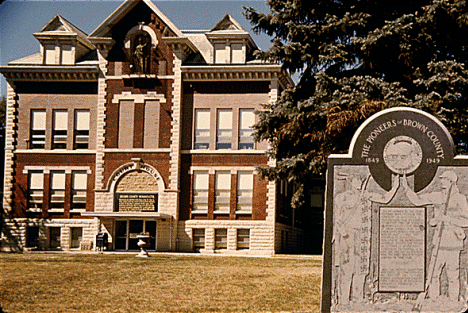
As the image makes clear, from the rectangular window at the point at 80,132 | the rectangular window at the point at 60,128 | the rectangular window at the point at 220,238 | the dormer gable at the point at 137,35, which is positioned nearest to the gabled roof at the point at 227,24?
the dormer gable at the point at 137,35

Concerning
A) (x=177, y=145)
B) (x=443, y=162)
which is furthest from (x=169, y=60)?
(x=443, y=162)

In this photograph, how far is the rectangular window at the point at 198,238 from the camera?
135 feet

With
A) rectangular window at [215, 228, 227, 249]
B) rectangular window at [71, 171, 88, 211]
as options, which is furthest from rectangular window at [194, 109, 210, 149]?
rectangular window at [71, 171, 88, 211]

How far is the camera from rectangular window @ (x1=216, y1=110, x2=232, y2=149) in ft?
136

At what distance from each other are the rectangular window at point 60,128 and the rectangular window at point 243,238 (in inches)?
531

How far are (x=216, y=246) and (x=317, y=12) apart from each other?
19907 millimetres

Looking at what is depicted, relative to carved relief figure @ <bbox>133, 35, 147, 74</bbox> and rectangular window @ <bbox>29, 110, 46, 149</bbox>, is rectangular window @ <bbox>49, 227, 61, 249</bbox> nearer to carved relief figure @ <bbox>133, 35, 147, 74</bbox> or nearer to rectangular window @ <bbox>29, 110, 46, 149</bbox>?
rectangular window @ <bbox>29, 110, 46, 149</bbox>

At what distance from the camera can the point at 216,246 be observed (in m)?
41.2

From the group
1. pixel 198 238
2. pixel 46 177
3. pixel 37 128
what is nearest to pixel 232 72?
pixel 198 238

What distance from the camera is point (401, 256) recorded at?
1169 centimetres

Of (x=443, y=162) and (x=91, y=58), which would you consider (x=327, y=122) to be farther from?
(x=91, y=58)

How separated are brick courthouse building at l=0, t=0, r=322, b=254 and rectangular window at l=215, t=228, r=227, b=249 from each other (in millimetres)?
67

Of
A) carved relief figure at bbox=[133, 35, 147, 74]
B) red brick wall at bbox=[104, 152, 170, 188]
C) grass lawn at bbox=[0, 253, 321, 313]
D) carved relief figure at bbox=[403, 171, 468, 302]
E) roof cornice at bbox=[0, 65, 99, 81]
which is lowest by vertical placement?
grass lawn at bbox=[0, 253, 321, 313]

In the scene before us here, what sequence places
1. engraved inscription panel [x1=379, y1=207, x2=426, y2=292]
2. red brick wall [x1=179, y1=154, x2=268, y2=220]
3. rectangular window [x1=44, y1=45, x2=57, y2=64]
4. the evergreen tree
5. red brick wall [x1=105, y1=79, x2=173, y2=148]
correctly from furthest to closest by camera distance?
1. rectangular window [x1=44, y1=45, x2=57, y2=64]
2. red brick wall [x1=105, y1=79, x2=173, y2=148]
3. red brick wall [x1=179, y1=154, x2=268, y2=220]
4. the evergreen tree
5. engraved inscription panel [x1=379, y1=207, x2=426, y2=292]
